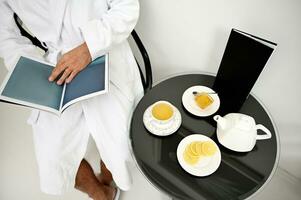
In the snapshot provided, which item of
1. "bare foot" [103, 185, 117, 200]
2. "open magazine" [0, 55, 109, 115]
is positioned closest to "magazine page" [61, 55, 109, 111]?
"open magazine" [0, 55, 109, 115]

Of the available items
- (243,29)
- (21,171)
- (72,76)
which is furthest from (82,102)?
(21,171)

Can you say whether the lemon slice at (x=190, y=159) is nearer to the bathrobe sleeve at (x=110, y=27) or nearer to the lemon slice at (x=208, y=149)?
the lemon slice at (x=208, y=149)

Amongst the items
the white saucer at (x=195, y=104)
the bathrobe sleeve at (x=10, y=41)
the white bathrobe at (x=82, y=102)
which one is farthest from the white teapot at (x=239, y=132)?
the bathrobe sleeve at (x=10, y=41)

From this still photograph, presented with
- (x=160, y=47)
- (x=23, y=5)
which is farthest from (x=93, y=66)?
(x=160, y=47)

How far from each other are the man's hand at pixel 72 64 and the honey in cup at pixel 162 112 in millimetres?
324

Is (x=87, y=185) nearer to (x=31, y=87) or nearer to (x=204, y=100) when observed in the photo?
(x=31, y=87)

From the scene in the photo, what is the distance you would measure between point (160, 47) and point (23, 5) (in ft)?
2.12

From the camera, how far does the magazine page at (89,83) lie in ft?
2.84

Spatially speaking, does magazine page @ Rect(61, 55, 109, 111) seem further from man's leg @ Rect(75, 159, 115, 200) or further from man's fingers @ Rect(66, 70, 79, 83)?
man's leg @ Rect(75, 159, 115, 200)

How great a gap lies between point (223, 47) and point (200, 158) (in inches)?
19.7

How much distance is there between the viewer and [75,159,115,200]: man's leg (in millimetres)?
1425

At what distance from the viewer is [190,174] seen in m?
0.86

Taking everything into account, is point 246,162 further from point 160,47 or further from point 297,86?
point 160,47

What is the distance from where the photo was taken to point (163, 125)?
3.03 feet
